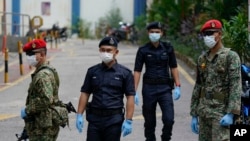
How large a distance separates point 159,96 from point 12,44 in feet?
76.3

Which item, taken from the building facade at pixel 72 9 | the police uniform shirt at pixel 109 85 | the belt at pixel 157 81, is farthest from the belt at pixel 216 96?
the building facade at pixel 72 9

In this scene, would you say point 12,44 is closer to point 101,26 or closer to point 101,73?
point 101,26

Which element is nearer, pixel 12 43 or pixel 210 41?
pixel 210 41

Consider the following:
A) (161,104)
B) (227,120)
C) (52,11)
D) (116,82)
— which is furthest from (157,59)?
(52,11)

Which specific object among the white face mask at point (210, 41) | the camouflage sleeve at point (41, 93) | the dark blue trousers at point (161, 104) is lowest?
the dark blue trousers at point (161, 104)

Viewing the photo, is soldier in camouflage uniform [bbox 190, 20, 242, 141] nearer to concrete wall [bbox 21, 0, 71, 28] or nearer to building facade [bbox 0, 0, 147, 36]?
building facade [bbox 0, 0, 147, 36]

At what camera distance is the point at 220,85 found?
7.30 meters

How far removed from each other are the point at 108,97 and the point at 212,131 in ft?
3.66

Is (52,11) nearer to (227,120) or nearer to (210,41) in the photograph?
(210,41)

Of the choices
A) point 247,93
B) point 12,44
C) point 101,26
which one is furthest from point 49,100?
point 101,26

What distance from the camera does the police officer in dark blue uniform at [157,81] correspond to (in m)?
9.97

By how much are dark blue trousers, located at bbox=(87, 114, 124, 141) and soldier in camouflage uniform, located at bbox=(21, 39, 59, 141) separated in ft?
1.23

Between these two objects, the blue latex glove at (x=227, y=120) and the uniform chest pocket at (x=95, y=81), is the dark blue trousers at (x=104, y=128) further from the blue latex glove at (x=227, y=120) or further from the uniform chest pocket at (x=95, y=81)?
the blue latex glove at (x=227, y=120)

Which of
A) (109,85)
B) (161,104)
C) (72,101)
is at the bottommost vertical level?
(72,101)
